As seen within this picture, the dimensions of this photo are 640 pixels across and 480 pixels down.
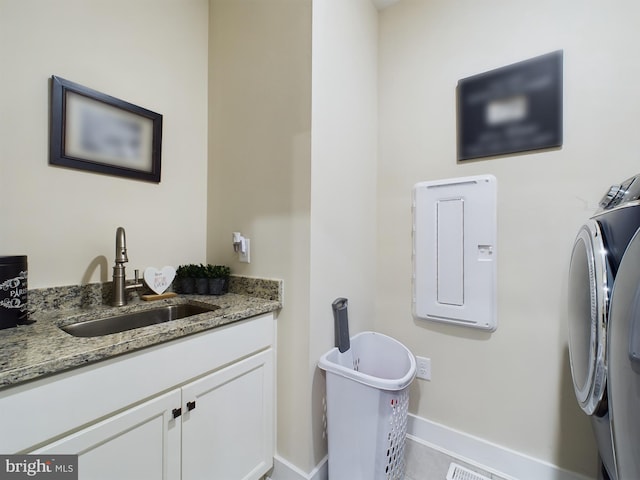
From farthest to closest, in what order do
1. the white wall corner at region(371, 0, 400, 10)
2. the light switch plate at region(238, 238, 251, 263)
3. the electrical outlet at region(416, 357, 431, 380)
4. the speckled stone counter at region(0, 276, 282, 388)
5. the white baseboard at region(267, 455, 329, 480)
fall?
the white wall corner at region(371, 0, 400, 10) < the electrical outlet at region(416, 357, 431, 380) < the light switch plate at region(238, 238, 251, 263) < the white baseboard at region(267, 455, 329, 480) < the speckled stone counter at region(0, 276, 282, 388)

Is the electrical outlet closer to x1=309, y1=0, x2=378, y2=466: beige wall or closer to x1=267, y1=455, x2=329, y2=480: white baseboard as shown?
x1=309, y1=0, x2=378, y2=466: beige wall

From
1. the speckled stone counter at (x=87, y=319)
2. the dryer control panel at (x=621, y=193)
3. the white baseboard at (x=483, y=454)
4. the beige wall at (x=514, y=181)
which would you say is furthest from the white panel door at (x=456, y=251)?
the speckled stone counter at (x=87, y=319)

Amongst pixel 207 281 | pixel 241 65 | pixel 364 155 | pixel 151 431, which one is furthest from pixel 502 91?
pixel 151 431

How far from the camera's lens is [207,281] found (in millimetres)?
1439

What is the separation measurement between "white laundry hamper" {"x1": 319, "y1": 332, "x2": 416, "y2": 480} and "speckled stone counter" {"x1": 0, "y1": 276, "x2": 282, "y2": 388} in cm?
45

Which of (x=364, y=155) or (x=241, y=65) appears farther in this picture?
A: (x=364, y=155)

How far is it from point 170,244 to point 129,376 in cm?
86

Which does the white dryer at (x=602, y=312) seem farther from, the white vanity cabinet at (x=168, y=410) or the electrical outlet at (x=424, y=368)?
the white vanity cabinet at (x=168, y=410)

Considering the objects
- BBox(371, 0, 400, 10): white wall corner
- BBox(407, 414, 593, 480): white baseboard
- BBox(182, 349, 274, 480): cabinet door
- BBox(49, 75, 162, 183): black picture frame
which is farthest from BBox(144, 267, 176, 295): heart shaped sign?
BBox(371, 0, 400, 10): white wall corner

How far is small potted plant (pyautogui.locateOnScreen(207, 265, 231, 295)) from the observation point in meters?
1.43

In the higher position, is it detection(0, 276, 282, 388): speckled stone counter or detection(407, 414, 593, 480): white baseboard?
detection(0, 276, 282, 388): speckled stone counter

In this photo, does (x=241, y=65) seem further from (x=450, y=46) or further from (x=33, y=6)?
(x=450, y=46)

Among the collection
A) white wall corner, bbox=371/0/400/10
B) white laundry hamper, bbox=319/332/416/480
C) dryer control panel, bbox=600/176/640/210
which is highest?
white wall corner, bbox=371/0/400/10

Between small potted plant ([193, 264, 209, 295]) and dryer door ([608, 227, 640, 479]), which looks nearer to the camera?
dryer door ([608, 227, 640, 479])
